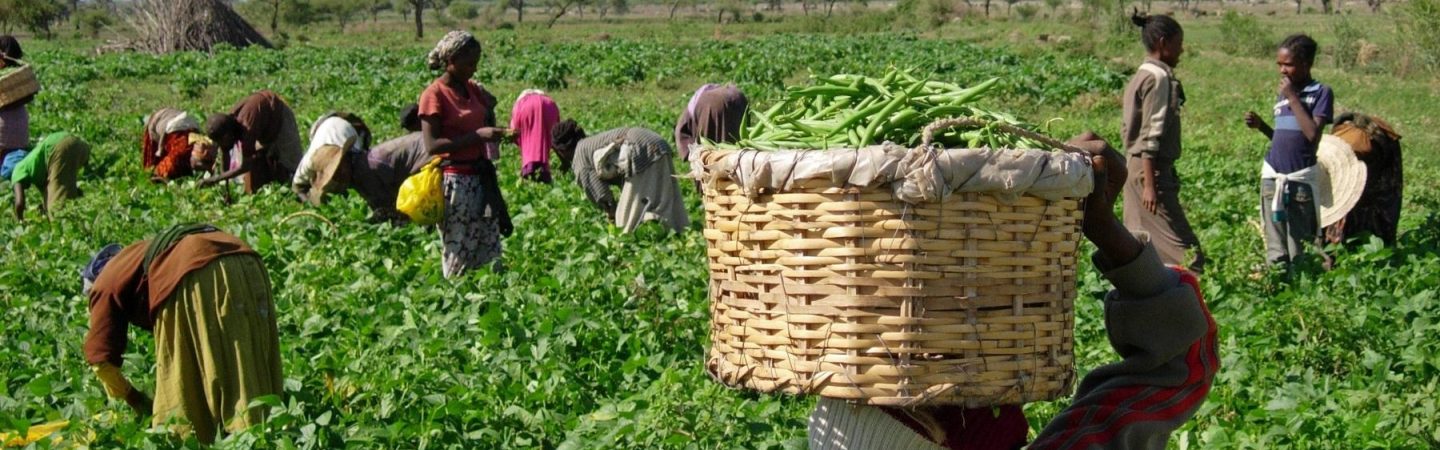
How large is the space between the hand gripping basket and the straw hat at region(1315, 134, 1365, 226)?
19.9 ft

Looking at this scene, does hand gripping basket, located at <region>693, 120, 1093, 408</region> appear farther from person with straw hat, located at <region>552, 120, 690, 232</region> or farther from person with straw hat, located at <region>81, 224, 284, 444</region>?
person with straw hat, located at <region>552, 120, 690, 232</region>

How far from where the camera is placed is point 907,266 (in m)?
2.34

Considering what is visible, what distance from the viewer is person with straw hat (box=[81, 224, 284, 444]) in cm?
469

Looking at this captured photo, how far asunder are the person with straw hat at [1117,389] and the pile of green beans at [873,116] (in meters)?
0.24

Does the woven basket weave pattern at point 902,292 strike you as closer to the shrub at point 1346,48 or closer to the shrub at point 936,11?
the shrub at point 1346,48

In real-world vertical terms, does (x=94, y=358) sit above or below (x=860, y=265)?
below

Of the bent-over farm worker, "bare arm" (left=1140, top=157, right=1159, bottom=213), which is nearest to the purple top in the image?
"bare arm" (left=1140, top=157, right=1159, bottom=213)

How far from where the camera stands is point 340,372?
18.2ft

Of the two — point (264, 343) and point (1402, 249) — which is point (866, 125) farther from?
point (1402, 249)

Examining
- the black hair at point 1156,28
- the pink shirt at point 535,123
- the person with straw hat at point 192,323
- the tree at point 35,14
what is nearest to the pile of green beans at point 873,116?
the person with straw hat at point 192,323

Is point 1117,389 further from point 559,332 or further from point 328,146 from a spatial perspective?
point 328,146

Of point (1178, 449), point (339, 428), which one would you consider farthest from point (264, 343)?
point (1178, 449)

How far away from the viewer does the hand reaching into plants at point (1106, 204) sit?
8.52 feet

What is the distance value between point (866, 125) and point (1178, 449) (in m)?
2.55
